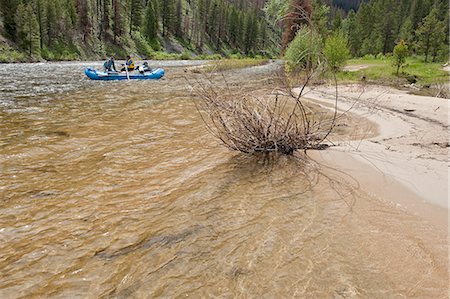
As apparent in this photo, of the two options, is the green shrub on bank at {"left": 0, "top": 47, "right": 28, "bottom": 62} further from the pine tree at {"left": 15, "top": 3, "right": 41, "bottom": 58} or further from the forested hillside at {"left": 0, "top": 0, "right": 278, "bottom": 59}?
the pine tree at {"left": 15, "top": 3, "right": 41, "bottom": 58}

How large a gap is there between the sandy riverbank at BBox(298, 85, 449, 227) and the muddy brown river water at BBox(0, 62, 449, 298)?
0.31m

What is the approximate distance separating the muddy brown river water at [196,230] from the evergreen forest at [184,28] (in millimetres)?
16193

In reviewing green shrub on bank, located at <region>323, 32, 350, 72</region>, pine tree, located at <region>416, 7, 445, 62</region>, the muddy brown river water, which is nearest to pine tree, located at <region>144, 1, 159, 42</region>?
pine tree, located at <region>416, 7, 445, 62</region>

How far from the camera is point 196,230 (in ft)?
13.3

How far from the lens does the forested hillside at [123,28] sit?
153 ft

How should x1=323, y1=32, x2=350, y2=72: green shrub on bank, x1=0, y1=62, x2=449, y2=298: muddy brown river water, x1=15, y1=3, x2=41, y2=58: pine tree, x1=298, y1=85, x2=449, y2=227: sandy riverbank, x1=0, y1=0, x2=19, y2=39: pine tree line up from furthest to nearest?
1. x1=0, y1=0, x2=19, y2=39: pine tree
2. x1=15, y1=3, x2=41, y2=58: pine tree
3. x1=323, y1=32, x2=350, y2=72: green shrub on bank
4. x1=298, y1=85, x2=449, y2=227: sandy riverbank
5. x1=0, y1=62, x2=449, y2=298: muddy brown river water

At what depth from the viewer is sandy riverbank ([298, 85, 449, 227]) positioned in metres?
4.62

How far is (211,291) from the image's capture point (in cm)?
300

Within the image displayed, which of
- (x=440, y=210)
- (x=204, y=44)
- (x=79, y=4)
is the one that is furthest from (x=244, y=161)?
(x=204, y=44)

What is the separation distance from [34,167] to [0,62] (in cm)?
4019

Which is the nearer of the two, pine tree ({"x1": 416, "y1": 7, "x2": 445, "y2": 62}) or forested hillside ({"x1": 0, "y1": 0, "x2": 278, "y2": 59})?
pine tree ({"x1": 416, "y1": 7, "x2": 445, "y2": 62})

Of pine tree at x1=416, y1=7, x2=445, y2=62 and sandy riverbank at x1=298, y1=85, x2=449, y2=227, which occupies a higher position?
pine tree at x1=416, y1=7, x2=445, y2=62

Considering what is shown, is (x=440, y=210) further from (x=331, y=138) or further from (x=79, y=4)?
(x=79, y=4)

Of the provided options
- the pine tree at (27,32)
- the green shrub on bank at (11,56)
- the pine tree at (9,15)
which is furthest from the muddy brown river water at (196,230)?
the pine tree at (9,15)
